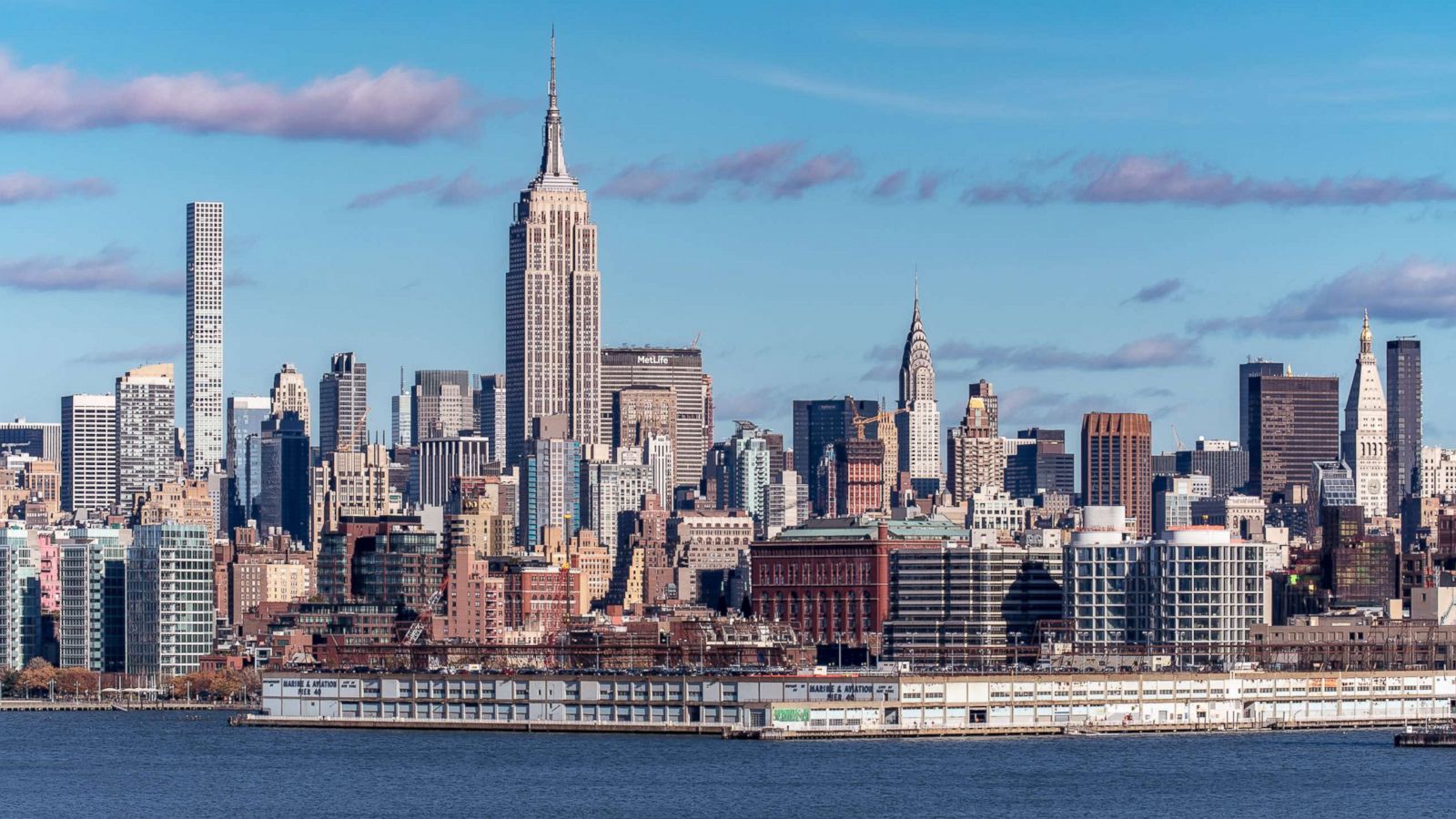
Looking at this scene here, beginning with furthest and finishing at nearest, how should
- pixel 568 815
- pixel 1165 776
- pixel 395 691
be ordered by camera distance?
pixel 395 691 < pixel 1165 776 < pixel 568 815

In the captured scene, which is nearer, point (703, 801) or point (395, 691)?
point (703, 801)

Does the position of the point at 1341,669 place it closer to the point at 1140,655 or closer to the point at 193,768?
the point at 1140,655

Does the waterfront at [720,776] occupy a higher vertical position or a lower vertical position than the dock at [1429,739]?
lower

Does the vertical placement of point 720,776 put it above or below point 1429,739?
below

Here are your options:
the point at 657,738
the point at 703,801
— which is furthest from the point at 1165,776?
the point at 657,738

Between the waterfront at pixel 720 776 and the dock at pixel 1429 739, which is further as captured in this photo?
the dock at pixel 1429 739

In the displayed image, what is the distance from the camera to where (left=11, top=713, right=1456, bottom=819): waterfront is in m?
132

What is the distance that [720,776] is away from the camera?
472 ft

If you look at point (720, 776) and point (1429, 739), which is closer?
point (720, 776)

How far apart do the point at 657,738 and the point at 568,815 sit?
132ft

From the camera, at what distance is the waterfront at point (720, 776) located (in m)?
132

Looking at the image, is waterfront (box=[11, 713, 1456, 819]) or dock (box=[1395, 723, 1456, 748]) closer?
waterfront (box=[11, 713, 1456, 819])

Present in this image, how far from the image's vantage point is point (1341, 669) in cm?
19438

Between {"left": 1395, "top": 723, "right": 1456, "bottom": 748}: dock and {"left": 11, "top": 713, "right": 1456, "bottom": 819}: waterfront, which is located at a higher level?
{"left": 1395, "top": 723, "right": 1456, "bottom": 748}: dock
